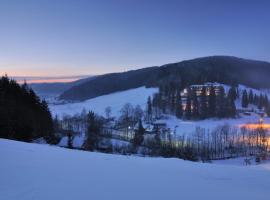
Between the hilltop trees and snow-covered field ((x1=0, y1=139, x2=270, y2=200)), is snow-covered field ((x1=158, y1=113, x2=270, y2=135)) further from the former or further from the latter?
snow-covered field ((x1=0, y1=139, x2=270, y2=200))

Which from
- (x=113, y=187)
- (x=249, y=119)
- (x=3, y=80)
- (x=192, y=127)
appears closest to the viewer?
(x=113, y=187)

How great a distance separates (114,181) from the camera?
1030 centimetres

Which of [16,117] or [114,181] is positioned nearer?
[114,181]

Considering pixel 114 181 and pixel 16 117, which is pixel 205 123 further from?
pixel 114 181

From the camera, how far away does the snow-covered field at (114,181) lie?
28.6 feet

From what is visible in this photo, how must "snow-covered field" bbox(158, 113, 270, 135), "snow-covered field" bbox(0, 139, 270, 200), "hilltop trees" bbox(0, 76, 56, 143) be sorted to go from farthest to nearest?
"snow-covered field" bbox(158, 113, 270, 135) < "hilltop trees" bbox(0, 76, 56, 143) < "snow-covered field" bbox(0, 139, 270, 200)

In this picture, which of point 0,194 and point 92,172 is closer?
point 0,194

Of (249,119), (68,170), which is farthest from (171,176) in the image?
(249,119)

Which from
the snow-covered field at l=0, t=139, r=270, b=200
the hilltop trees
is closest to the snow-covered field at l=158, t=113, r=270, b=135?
the hilltop trees

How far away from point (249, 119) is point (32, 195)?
203684mm

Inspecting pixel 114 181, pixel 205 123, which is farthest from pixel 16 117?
pixel 205 123

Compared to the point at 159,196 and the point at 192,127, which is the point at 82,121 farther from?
the point at 159,196

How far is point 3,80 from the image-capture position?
60.6m

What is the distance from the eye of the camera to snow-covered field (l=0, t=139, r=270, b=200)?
343 inches
